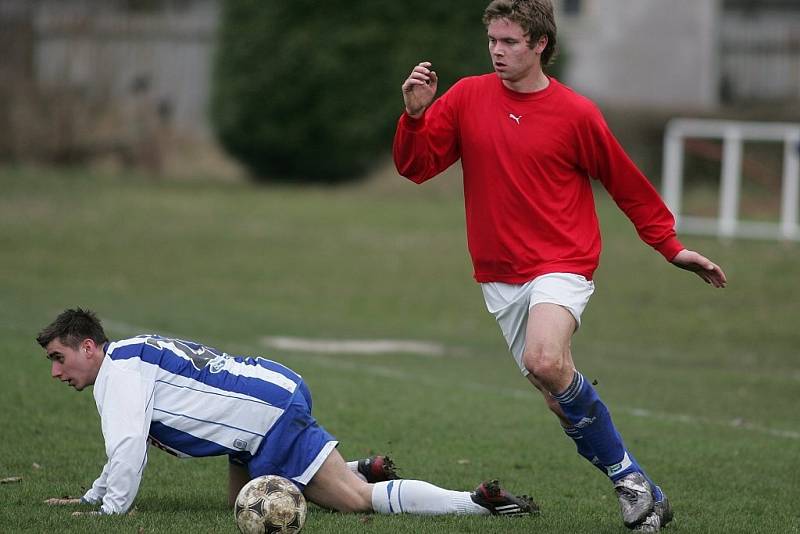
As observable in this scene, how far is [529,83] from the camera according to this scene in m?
6.45

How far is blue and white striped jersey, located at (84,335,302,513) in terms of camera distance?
6074 mm

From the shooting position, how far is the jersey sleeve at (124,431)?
599cm

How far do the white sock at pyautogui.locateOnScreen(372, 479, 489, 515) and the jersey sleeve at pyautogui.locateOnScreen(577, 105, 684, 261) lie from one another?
1.53 metres

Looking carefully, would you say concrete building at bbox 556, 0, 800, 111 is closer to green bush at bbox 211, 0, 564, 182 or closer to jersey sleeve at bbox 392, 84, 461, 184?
green bush at bbox 211, 0, 564, 182

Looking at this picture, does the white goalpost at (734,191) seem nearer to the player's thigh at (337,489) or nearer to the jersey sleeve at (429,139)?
the jersey sleeve at (429,139)

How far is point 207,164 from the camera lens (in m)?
33.4

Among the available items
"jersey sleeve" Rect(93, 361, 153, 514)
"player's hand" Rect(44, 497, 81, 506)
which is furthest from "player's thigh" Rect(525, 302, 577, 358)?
"player's hand" Rect(44, 497, 81, 506)

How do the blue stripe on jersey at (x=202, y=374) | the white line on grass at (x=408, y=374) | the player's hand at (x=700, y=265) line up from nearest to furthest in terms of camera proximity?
the blue stripe on jersey at (x=202, y=374), the player's hand at (x=700, y=265), the white line on grass at (x=408, y=374)

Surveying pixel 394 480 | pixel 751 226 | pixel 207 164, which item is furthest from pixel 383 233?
pixel 394 480

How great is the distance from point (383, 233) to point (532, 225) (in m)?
17.3

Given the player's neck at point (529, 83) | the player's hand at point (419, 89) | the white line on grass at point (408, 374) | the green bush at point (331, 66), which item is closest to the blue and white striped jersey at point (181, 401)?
the player's hand at point (419, 89)

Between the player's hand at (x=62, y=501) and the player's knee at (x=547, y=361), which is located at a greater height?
the player's knee at (x=547, y=361)

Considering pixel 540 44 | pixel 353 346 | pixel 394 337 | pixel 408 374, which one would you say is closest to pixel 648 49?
pixel 394 337

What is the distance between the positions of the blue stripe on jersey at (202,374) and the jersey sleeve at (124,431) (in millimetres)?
99
